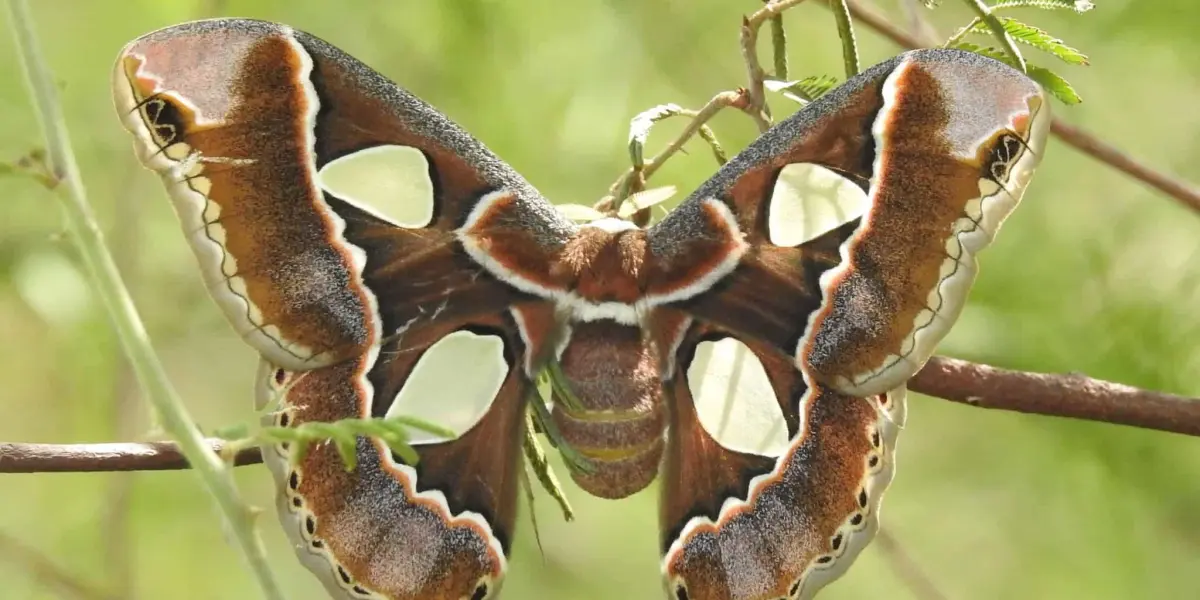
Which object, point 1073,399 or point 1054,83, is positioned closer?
point 1073,399

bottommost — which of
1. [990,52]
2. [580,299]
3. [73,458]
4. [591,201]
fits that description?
[591,201]

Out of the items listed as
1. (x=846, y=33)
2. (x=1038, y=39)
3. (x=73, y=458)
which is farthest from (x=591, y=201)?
(x=73, y=458)

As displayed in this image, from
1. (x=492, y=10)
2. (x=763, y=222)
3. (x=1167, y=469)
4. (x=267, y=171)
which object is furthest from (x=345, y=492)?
(x=1167, y=469)

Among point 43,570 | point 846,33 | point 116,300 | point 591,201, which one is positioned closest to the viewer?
point 116,300


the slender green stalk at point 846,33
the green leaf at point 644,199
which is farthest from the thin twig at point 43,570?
the slender green stalk at point 846,33

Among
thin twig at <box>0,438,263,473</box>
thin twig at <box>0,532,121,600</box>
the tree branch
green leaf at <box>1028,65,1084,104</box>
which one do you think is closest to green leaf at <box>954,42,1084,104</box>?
green leaf at <box>1028,65,1084,104</box>

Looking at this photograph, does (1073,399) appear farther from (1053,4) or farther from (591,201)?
(591,201)

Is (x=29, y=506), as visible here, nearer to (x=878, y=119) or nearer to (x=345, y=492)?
(x=345, y=492)

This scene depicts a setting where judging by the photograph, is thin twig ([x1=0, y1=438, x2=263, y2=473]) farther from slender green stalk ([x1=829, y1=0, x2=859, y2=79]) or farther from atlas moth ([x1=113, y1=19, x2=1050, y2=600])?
slender green stalk ([x1=829, y1=0, x2=859, y2=79])
